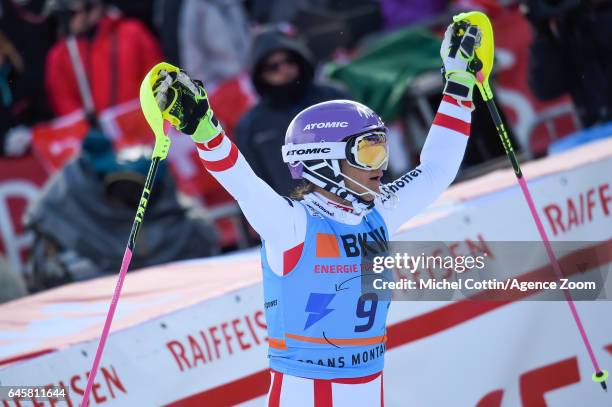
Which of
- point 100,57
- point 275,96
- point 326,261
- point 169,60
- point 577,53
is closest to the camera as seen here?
point 326,261

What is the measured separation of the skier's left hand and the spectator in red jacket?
5074 millimetres

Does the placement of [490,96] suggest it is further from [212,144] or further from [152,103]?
[152,103]

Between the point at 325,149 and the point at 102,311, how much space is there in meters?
1.84

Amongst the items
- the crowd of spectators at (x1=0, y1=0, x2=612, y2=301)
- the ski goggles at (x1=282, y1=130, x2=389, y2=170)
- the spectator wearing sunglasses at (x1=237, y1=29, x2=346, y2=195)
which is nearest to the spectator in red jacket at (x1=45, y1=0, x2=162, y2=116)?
the crowd of spectators at (x1=0, y1=0, x2=612, y2=301)

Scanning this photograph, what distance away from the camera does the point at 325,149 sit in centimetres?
482

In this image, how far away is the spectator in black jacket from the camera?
832cm

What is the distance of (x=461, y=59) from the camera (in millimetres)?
5363

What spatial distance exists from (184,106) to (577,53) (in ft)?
15.0

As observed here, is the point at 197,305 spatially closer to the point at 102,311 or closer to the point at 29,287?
the point at 102,311

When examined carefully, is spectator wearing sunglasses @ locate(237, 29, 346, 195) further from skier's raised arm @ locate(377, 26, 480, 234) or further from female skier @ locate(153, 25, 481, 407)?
female skier @ locate(153, 25, 481, 407)

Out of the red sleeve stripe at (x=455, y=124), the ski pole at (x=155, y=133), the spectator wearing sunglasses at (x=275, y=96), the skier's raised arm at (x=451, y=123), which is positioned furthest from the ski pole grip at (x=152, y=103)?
the spectator wearing sunglasses at (x=275, y=96)

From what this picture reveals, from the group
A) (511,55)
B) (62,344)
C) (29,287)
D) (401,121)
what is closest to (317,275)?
(62,344)

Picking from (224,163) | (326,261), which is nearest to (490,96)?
(326,261)

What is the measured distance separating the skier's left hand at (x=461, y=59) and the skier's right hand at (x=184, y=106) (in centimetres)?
133
